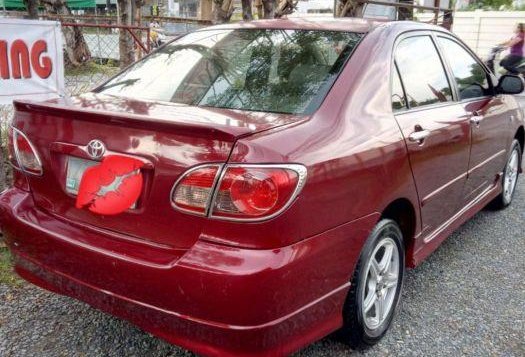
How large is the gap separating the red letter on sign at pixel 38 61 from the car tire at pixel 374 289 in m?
2.92

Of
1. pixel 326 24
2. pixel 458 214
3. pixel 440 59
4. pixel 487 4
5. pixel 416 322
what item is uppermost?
pixel 487 4

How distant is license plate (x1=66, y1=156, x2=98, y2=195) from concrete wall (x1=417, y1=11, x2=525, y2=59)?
87.2 ft

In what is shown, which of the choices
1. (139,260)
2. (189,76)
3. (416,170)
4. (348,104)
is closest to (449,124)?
(416,170)

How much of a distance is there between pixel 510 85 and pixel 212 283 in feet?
10.6

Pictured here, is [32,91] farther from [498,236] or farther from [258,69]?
[498,236]

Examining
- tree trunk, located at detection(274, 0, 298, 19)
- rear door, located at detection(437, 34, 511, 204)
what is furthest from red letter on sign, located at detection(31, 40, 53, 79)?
tree trunk, located at detection(274, 0, 298, 19)

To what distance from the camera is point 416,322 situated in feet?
9.87

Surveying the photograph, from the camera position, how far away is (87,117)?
2.22 m

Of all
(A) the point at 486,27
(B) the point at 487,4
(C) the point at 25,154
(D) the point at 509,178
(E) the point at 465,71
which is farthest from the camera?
(B) the point at 487,4

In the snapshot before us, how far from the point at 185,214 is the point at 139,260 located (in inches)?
10.5

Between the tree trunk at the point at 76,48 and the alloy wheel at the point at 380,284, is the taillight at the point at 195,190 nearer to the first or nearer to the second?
the alloy wheel at the point at 380,284

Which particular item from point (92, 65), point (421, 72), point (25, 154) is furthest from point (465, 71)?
point (92, 65)

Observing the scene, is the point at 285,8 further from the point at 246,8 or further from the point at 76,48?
→ the point at 76,48

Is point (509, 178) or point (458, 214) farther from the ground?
point (458, 214)
